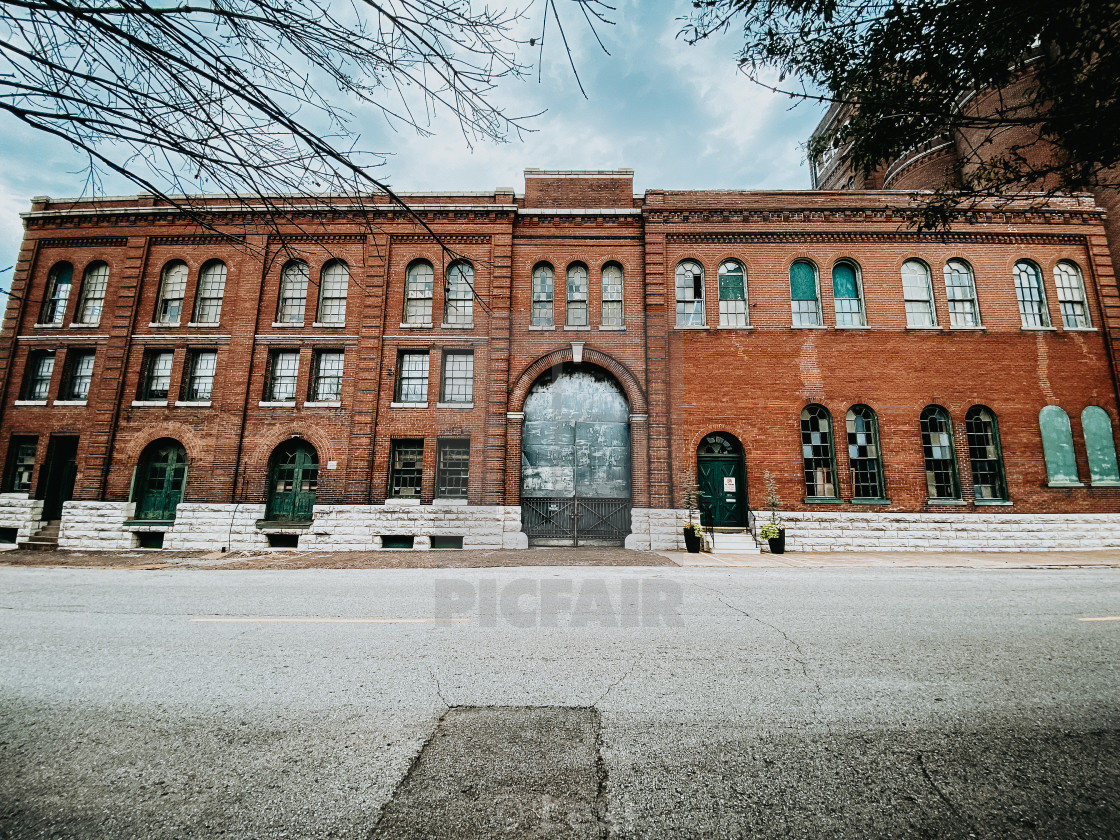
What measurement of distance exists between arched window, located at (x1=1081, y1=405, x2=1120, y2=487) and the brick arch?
548 inches

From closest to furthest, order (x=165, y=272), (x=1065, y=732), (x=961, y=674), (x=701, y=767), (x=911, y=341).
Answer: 1. (x=701, y=767)
2. (x=1065, y=732)
3. (x=961, y=674)
4. (x=911, y=341)
5. (x=165, y=272)

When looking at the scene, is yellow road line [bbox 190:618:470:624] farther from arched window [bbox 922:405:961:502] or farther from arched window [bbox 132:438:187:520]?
arched window [bbox 922:405:961:502]

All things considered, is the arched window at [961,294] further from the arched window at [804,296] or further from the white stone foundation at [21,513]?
the white stone foundation at [21,513]

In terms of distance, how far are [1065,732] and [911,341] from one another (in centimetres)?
1567

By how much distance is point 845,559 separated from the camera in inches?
491

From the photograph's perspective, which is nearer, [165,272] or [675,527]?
[675,527]

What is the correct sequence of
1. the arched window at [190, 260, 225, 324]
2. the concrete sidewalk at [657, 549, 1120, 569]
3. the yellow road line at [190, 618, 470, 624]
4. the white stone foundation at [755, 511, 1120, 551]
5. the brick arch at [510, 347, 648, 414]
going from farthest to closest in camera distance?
the arched window at [190, 260, 225, 324], the brick arch at [510, 347, 648, 414], the white stone foundation at [755, 511, 1120, 551], the concrete sidewalk at [657, 549, 1120, 569], the yellow road line at [190, 618, 470, 624]

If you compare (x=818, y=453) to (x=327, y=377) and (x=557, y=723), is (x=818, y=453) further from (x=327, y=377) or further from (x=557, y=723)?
(x=327, y=377)

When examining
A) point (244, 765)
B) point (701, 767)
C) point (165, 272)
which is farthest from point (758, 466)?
point (165, 272)

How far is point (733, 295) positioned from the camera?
15914 millimetres

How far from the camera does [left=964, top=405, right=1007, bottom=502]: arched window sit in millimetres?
14802

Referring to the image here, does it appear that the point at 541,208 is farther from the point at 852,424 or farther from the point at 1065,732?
the point at 1065,732

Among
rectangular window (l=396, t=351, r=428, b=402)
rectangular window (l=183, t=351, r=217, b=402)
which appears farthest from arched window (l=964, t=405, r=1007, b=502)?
rectangular window (l=183, t=351, r=217, b=402)

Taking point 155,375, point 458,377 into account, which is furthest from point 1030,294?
point 155,375
